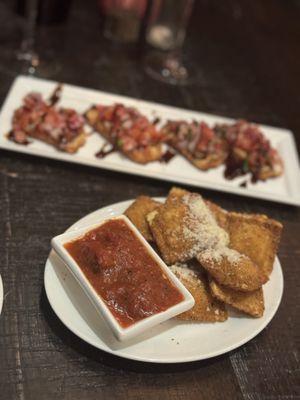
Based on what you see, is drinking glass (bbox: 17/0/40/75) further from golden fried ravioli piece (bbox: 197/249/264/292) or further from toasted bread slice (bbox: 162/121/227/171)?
golden fried ravioli piece (bbox: 197/249/264/292)

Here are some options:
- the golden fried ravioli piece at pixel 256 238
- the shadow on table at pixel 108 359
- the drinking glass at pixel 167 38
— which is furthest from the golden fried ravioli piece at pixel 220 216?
the drinking glass at pixel 167 38

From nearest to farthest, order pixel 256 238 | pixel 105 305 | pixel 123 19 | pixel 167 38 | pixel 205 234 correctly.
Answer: pixel 105 305 < pixel 205 234 < pixel 256 238 < pixel 123 19 < pixel 167 38

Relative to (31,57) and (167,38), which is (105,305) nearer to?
(31,57)

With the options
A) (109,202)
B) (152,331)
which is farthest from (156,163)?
(152,331)

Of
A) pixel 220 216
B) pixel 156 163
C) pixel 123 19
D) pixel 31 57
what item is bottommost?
pixel 31 57

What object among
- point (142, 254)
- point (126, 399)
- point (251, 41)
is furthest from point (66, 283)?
point (251, 41)
